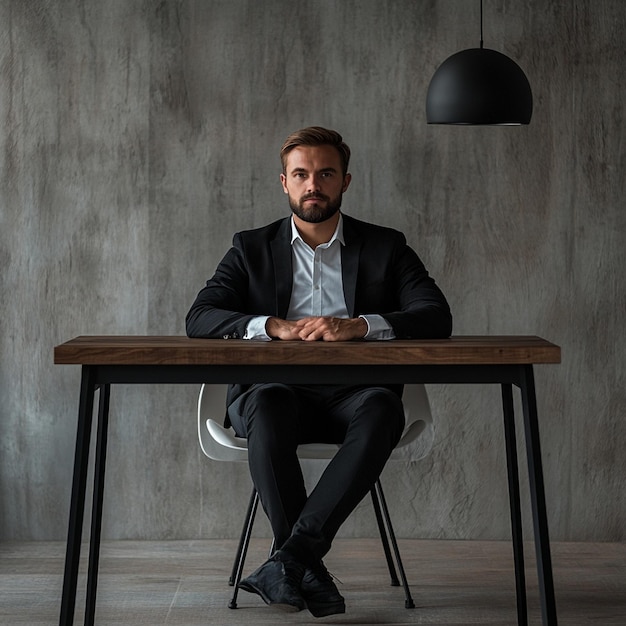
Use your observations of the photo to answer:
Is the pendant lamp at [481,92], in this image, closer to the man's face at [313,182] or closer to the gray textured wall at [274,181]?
the man's face at [313,182]

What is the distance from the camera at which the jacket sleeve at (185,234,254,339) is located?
9.52ft

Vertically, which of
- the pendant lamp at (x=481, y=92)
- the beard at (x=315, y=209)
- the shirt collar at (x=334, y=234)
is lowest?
the shirt collar at (x=334, y=234)

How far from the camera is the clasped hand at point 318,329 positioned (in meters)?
2.73

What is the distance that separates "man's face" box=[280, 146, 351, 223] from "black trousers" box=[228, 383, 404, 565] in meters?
0.62

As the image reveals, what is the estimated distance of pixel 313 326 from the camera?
2748 millimetres

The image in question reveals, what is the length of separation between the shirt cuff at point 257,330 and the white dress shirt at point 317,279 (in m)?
0.46

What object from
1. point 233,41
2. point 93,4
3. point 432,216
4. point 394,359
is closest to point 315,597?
point 394,359

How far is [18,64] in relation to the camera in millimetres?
4043

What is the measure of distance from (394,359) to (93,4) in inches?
90.9

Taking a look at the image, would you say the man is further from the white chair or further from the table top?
the table top

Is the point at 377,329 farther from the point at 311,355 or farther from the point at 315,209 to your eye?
the point at 315,209

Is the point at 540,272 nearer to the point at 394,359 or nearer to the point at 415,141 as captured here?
the point at 415,141

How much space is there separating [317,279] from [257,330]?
0.55 metres

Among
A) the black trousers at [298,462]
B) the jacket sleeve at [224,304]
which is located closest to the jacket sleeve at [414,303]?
the black trousers at [298,462]
